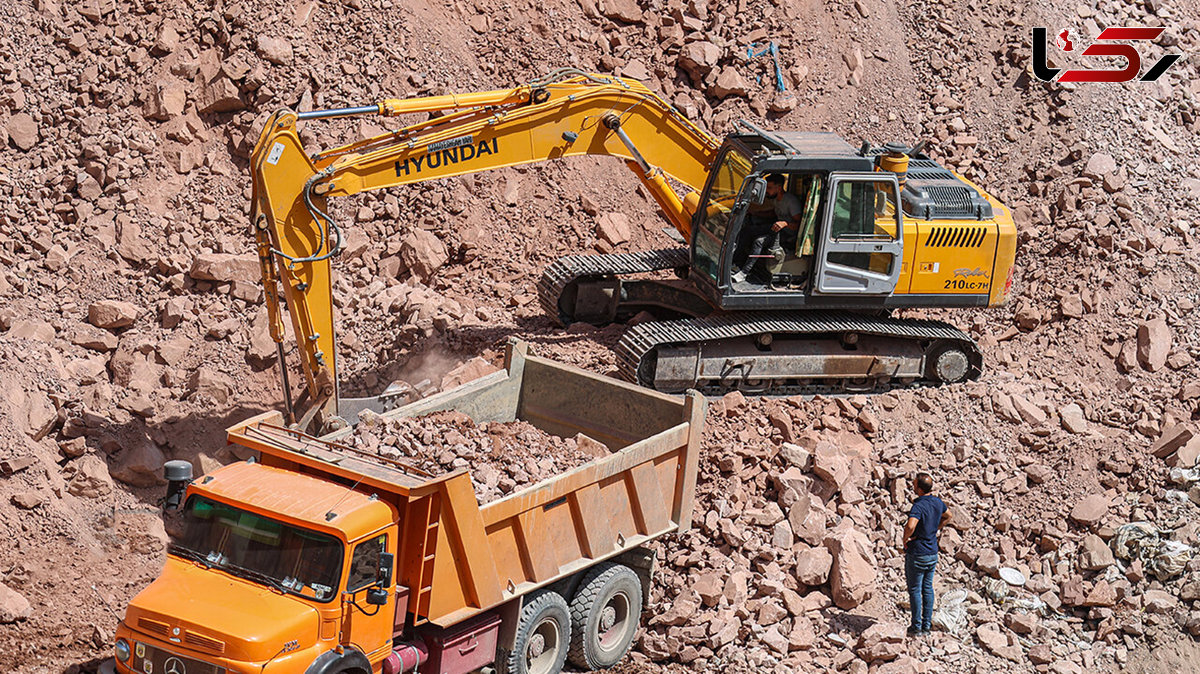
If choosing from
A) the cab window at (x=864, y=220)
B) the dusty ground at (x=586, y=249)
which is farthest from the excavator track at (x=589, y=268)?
the cab window at (x=864, y=220)

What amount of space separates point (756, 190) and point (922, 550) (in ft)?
11.6

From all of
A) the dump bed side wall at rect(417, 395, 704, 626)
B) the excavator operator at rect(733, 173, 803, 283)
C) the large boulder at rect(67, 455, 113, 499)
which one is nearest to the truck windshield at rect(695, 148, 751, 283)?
the excavator operator at rect(733, 173, 803, 283)

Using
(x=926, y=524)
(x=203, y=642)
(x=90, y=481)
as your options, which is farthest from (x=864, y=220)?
(x=203, y=642)

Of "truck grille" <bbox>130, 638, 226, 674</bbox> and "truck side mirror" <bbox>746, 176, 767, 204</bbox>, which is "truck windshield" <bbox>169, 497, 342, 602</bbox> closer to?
"truck grille" <bbox>130, 638, 226, 674</bbox>

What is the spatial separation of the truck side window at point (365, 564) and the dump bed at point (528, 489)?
0.27 metres

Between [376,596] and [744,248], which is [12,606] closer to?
[376,596]

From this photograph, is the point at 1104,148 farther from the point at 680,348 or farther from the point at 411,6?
the point at 411,6

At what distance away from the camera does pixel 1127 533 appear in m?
12.3

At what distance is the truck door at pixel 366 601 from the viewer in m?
8.57

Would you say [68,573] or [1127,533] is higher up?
[1127,533]

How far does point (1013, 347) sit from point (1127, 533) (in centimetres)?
325

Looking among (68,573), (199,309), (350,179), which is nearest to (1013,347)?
(350,179)

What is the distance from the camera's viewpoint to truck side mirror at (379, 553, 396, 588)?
8.52m

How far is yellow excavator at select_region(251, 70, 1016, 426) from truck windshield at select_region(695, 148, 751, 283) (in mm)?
19
